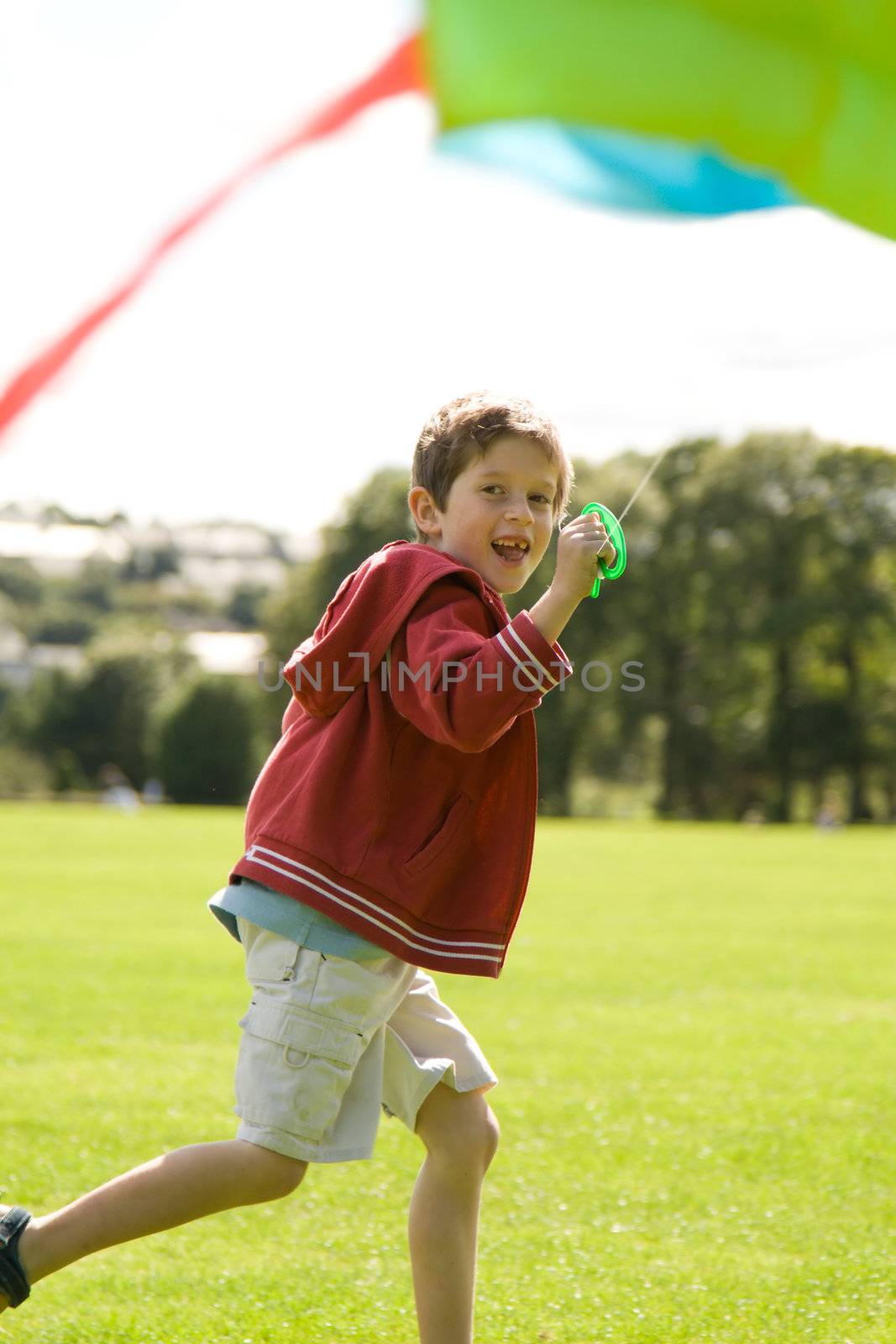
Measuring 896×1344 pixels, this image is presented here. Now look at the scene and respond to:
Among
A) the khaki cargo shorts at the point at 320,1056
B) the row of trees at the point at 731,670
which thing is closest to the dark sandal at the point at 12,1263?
the khaki cargo shorts at the point at 320,1056

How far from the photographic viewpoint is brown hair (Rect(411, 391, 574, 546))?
256cm

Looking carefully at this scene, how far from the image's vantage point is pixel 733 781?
167 ft

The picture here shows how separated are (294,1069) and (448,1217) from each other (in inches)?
A: 16.8

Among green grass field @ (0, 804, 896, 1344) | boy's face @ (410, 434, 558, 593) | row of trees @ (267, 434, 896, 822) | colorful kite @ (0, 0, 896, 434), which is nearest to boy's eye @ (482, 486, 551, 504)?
boy's face @ (410, 434, 558, 593)

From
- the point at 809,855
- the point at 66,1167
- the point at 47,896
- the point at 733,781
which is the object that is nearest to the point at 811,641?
the point at 733,781

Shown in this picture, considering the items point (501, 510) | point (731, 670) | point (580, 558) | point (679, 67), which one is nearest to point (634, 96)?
point (679, 67)

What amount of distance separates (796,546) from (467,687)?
3876 centimetres

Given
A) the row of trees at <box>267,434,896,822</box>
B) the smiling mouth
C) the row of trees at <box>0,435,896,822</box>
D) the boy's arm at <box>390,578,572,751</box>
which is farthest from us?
the row of trees at <box>0,435,896,822</box>

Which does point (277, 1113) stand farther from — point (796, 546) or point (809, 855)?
point (796, 546)

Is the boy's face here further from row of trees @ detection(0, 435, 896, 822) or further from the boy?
row of trees @ detection(0, 435, 896, 822)

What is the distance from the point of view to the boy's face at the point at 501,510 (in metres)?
2.55

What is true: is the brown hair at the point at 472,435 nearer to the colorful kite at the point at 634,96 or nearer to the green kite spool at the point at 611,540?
the green kite spool at the point at 611,540

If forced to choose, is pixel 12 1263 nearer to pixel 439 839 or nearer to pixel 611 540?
pixel 439 839

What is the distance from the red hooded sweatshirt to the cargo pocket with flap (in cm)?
17
